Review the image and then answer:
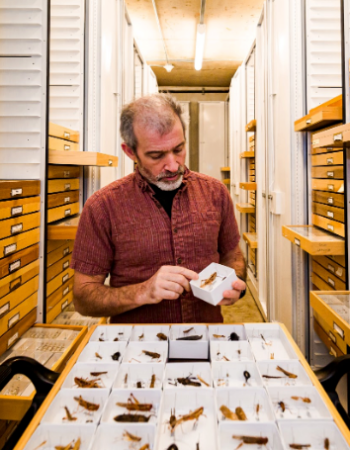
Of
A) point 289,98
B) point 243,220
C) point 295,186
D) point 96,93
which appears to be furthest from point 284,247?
point 243,220

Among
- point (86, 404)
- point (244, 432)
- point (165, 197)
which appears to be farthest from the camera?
point (165, 197)

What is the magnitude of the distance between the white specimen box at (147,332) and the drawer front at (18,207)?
103 centimetres

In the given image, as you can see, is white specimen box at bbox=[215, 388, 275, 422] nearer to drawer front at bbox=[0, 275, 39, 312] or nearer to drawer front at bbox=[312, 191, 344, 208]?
drawer front at bbox=[0, 275, 39, 312]

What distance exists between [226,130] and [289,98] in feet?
18.3

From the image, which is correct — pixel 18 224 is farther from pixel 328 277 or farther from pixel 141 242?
pixel 328 277

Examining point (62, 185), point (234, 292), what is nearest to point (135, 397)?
point (234, 292)

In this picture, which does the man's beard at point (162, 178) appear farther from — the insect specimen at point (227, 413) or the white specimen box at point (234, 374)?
the insect specimen at point (227, 413)

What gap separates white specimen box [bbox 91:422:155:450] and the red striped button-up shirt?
3.00 feet

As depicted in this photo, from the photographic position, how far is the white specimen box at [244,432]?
81cm

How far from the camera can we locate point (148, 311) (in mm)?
1750

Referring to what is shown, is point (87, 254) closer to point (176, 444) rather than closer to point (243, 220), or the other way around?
point (176, 444)

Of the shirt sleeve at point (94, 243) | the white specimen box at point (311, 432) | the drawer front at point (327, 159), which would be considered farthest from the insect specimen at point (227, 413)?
the drawer front at point (327, 159)

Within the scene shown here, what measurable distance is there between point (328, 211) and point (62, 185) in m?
2.00

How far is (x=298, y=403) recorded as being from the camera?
3.11ft
